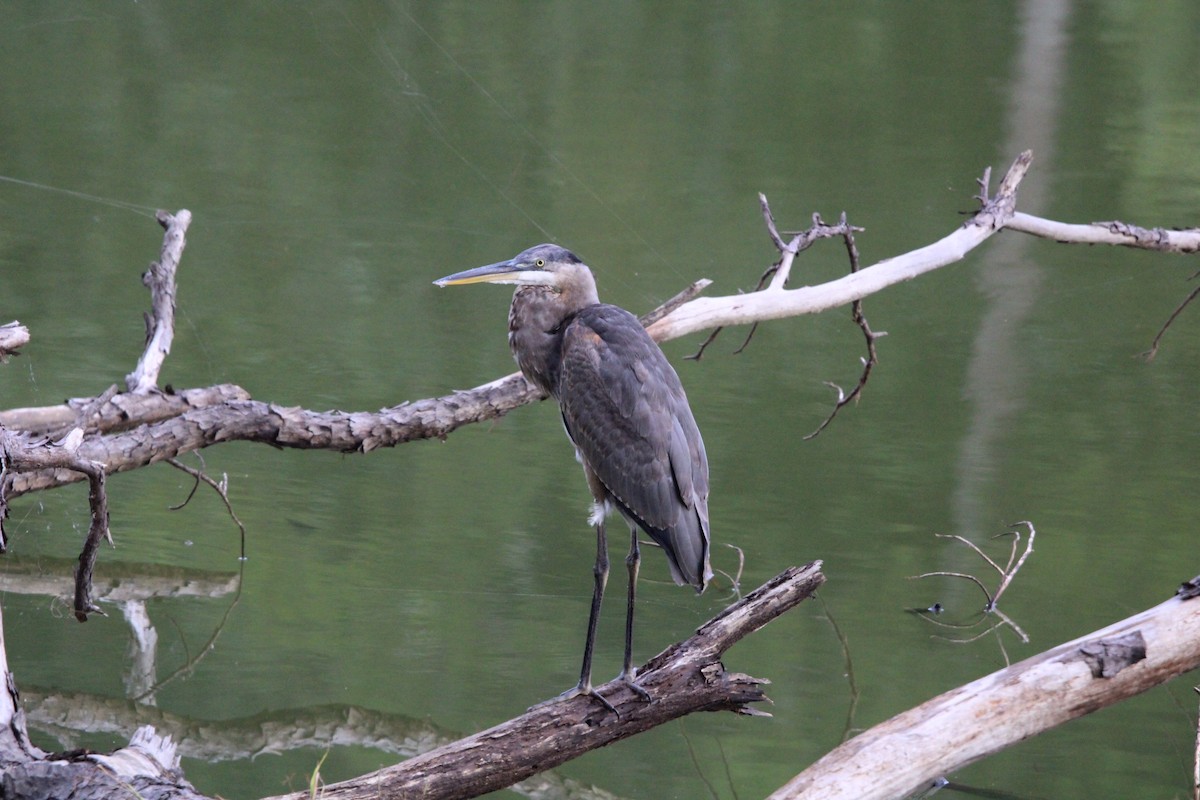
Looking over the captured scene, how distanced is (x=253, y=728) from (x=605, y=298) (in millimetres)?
3575

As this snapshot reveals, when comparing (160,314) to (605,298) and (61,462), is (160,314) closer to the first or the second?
(61,462)

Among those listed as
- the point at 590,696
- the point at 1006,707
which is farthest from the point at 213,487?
the point at 1006,707

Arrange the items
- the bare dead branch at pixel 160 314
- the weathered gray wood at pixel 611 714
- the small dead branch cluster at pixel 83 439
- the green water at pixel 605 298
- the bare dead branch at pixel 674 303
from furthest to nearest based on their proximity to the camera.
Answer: the bare dead branch at pixel 674 303
the bare dead branch at pixel 160 314
the green water at pixel 605 298
the small dead branch cluster at pixel 83 439
the weathered gray wood at pixel 611 714

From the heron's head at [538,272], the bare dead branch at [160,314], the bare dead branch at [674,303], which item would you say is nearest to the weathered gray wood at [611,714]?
the heron's head at [538,272]

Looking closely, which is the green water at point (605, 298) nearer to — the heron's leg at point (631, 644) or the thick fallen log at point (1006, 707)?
the heron's leg at point (631, 644)

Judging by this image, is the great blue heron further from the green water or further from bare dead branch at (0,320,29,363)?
bare dead branch at (0,320,29,363)

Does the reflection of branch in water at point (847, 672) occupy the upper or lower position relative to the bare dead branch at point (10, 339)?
lower

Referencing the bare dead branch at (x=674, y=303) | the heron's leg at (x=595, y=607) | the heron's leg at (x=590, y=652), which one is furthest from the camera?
the bare dead branch at (x=674, y=303)

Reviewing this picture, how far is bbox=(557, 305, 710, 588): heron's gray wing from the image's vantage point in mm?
2787

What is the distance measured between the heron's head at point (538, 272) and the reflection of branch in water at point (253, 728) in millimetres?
989

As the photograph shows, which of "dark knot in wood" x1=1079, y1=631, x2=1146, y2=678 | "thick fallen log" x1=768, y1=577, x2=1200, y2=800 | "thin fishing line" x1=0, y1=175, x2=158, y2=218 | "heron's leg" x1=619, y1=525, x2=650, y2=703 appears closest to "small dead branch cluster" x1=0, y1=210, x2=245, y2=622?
"heron's leg" x1=619, y1=525, x2=650, y2=703

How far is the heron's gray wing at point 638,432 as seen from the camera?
2787 mm

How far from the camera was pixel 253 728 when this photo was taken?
123 inches

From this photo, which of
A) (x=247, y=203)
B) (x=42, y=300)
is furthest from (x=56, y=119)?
(x=42, y=300)
